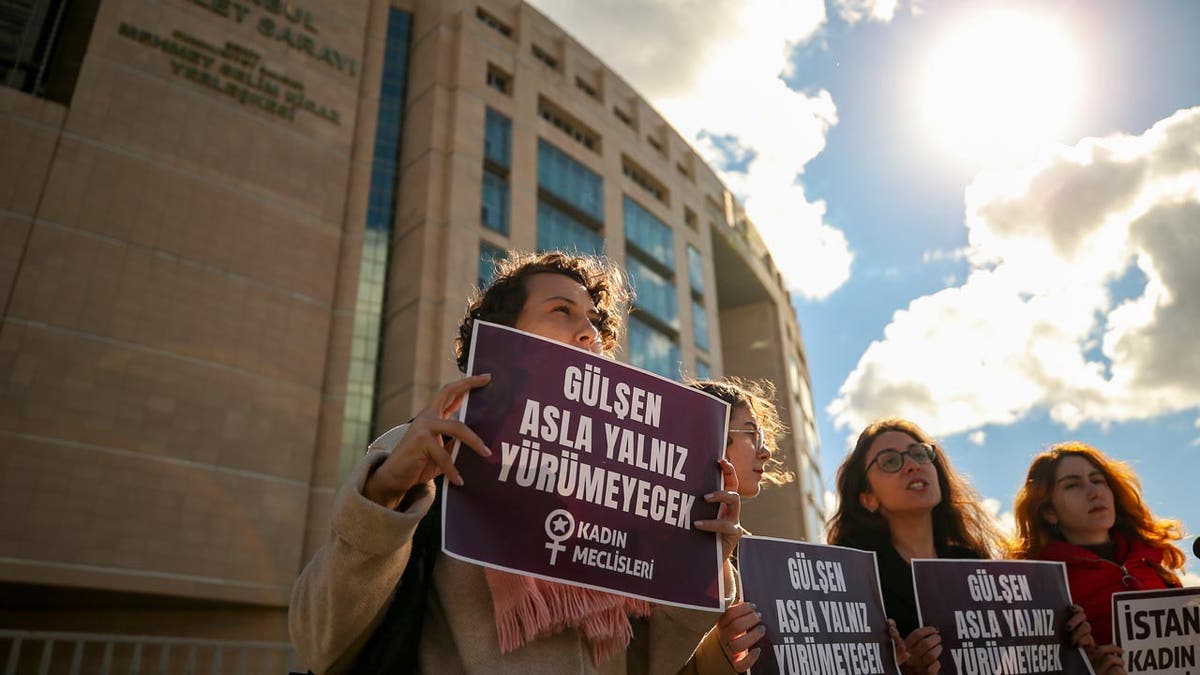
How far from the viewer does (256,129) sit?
2208cm

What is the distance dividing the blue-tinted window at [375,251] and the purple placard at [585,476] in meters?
20.5

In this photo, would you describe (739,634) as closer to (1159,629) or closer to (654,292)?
(1159,629)

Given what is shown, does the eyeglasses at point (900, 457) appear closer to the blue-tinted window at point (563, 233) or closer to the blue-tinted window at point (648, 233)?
the blue-tinted window at point (563, 233)

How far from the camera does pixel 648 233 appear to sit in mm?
33781

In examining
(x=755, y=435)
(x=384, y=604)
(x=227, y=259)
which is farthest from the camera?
(x=227, y=259)

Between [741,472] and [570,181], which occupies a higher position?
[570,181]

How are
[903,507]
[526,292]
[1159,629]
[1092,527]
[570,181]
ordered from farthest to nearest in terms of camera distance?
[570,181] < [1092,527] < [903,507] < [1159,629] < [526,292]

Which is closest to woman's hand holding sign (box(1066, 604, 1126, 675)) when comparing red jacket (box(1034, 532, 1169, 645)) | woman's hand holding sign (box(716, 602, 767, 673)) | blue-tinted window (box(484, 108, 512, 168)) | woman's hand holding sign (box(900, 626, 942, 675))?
red jacket (box(1034, 532, 1169, 645))

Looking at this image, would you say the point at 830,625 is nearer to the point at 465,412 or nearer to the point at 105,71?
the point at 465,412

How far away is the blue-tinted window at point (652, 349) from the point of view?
30.2 metres

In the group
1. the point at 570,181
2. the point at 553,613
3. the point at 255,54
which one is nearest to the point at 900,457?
the point at 553,613

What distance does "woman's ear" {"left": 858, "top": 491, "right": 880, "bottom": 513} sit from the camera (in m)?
4.11

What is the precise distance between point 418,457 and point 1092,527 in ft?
14.1

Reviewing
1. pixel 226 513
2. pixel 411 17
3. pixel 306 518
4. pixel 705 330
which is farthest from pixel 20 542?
pixel 705 330
